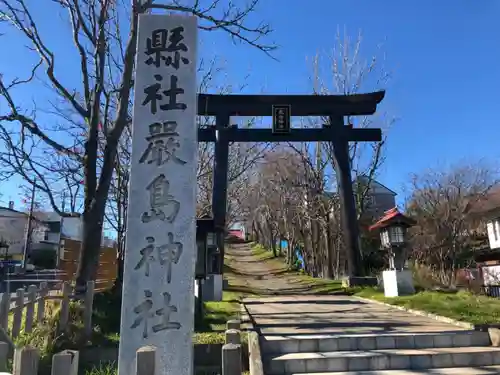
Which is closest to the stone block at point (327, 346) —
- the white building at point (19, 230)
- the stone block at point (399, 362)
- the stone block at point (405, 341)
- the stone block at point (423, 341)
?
the stone block at point (399, 362)

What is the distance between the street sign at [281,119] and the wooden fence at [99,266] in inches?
291

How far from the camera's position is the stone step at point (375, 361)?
609 cm

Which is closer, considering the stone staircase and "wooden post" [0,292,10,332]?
the stone staircase

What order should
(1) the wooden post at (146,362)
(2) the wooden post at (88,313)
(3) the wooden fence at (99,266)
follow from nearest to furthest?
(1) the wooden post at (146,362), (2) the wooden post at (88,313), (3) the wooden fence at (99,266)

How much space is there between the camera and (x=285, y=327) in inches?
316

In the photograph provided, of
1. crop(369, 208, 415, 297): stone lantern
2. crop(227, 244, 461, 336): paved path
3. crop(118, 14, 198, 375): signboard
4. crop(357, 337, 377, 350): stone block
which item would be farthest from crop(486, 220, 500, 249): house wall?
crop(118, 14, 198, 375): signboard

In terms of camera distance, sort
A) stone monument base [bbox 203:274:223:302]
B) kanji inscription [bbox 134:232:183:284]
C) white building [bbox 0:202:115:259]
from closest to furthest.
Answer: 1. kanji inscription [bbox 134:232:183:284]
2. stone monument base [bbox 203:274:223:302]
3. white building [bbox 0:202:115:259]

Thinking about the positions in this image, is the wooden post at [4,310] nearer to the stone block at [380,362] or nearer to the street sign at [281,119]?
the stone block at [380,362]

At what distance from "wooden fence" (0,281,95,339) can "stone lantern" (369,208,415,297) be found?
9.16 m

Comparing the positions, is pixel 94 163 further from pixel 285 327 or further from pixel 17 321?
pixel 285 327

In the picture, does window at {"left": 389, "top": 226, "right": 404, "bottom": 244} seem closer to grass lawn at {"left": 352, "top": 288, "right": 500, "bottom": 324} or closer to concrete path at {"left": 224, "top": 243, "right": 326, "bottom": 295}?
grass lawn at {"left": 352, "top": 288, "right": 500, "bottom": 324}

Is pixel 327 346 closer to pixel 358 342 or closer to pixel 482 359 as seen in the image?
pixel 358 342

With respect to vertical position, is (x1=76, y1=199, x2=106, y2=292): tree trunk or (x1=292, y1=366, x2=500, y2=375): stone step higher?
(x1=76, y1=199, x2=106, y2=292): tree trunk

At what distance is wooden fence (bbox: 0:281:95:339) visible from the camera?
670cm
